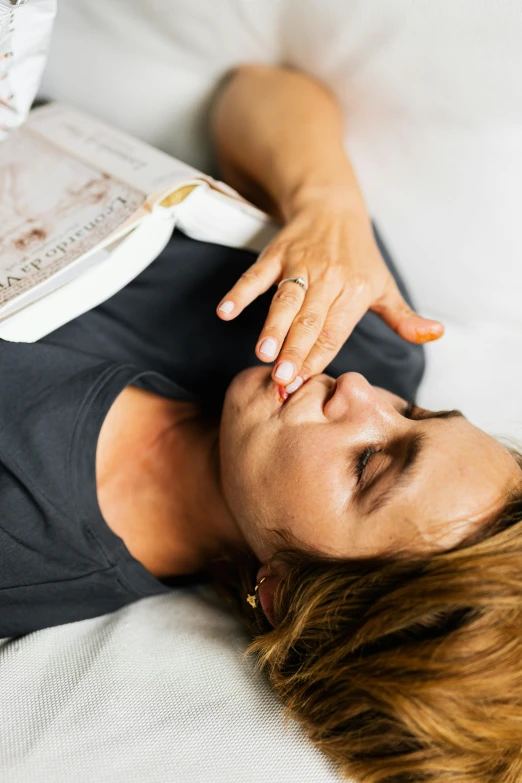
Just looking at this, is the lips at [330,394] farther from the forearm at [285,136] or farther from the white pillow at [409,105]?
the white pillow at [409,105]

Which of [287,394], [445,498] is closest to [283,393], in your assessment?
[287,394]

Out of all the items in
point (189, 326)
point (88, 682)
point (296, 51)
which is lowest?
point (88, 682)

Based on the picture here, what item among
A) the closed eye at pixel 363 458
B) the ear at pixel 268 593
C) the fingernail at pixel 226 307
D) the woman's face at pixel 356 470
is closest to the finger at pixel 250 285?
the fingernail at pixel 226 307

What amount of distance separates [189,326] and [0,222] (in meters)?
0.30

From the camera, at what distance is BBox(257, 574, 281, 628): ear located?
0.79 metres

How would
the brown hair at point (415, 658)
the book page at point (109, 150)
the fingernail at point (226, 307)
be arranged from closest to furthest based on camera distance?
the brown hair at point (415, 658) < the fingernail at point (226, 307) < the book page at point (109, 150)

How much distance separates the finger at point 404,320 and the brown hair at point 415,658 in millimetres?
261

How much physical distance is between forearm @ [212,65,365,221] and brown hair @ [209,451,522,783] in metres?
0.51

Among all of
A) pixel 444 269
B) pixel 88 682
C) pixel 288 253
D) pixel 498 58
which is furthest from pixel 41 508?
pixel 498 58

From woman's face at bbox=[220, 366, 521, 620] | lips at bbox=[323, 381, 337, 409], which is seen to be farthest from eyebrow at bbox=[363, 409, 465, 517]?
lips at bbox=[323, 381, 337, 409]

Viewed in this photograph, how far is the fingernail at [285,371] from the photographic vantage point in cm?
73

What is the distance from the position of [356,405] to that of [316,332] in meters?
0.10

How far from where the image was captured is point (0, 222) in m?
0.85

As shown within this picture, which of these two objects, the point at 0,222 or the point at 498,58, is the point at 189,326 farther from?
the point at 498,58
